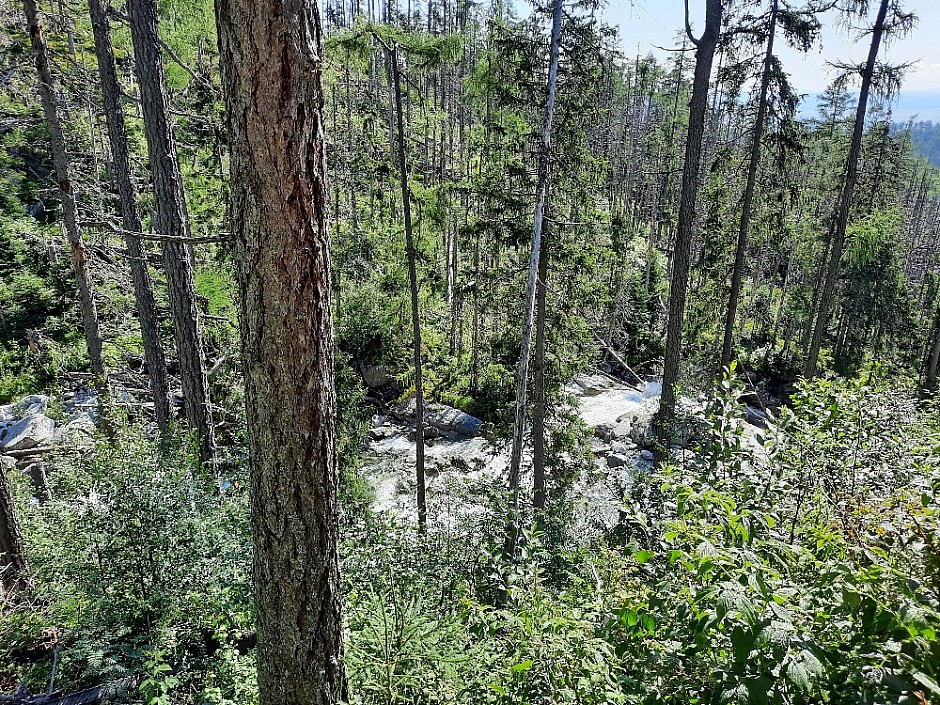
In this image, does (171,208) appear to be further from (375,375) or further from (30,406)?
(375,375)

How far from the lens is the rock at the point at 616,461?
1606 cm

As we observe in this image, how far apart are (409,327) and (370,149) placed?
605 cm

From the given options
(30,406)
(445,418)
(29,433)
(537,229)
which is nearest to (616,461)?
(445,418)

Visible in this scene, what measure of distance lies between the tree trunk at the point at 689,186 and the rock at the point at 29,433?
1394 cm

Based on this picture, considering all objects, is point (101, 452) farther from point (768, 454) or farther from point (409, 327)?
point (409, 327)

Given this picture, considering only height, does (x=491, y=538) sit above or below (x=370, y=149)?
below

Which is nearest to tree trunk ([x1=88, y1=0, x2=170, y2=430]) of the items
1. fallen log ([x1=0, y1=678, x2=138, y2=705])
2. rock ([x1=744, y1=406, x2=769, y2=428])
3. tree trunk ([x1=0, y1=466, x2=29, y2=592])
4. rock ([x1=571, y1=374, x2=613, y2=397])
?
tree trunk ([x1=0, y1=466, x2=29, y2=592])

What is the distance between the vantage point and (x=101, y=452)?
371 cm

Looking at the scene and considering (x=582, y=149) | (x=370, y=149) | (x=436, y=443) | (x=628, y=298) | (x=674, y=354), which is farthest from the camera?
(x=628, y=298)

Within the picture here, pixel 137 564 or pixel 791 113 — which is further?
pixel 791 113

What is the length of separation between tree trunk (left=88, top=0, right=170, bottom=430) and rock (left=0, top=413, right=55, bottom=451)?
7.33m

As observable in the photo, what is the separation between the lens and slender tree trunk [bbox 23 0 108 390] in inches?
248

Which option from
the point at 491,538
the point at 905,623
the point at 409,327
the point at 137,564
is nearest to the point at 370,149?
the point at 409,327

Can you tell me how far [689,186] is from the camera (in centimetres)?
754
